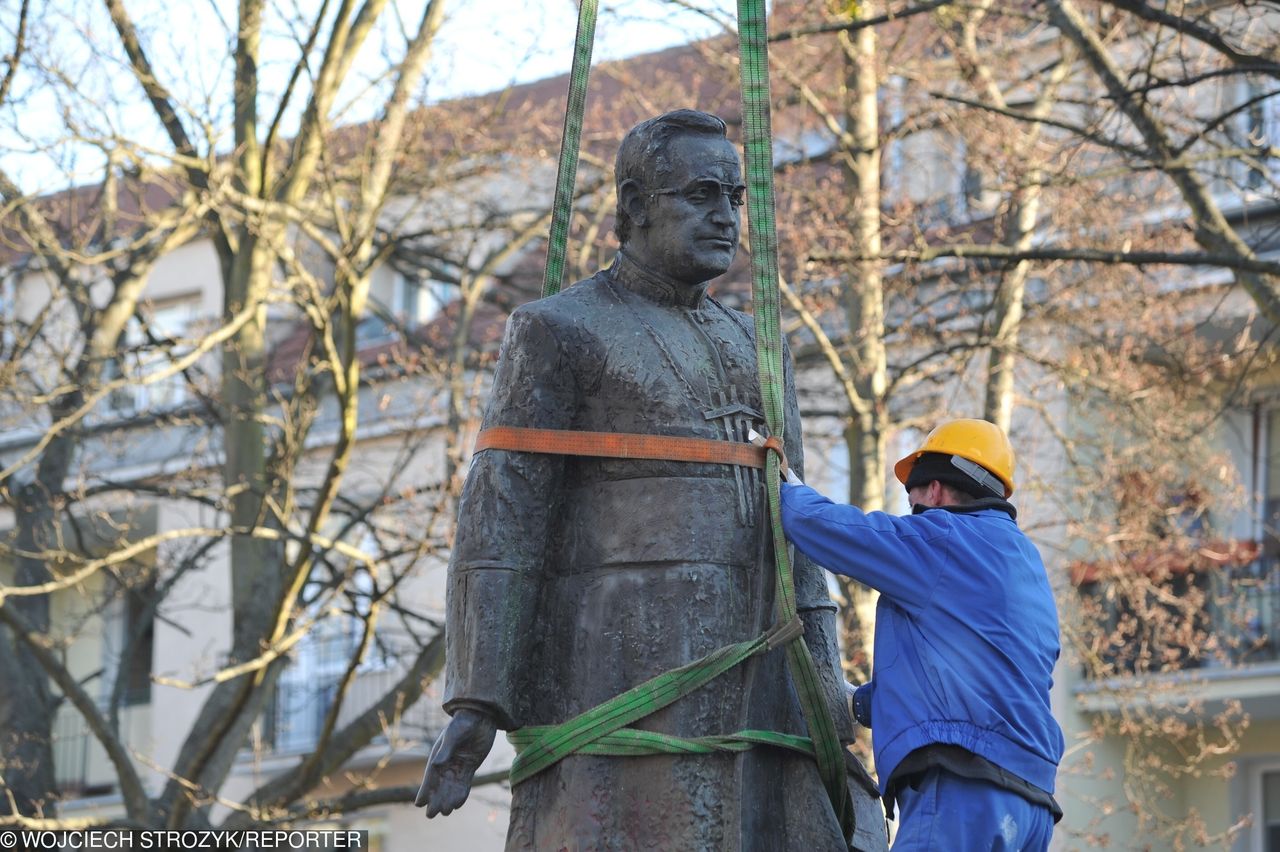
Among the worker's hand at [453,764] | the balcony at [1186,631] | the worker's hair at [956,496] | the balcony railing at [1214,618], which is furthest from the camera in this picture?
the balcony railing at [1214,618]

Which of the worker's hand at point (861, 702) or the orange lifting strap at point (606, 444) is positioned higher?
the orange lifting strap at point (606, 444)

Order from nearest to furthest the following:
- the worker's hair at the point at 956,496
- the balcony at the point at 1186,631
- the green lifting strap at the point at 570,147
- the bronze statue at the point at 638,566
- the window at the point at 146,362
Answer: the bronze statue at the point at 638,566
the worker's hair at the point at 956,496
the green lifting strap at the point at 570,147
the window at the point at 146,362
the balcony at the point at 1186,631

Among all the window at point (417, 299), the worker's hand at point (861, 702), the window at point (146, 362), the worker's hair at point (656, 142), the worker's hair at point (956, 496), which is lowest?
the worker's hand at point (861, 702)

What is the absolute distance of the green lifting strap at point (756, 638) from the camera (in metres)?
5.30

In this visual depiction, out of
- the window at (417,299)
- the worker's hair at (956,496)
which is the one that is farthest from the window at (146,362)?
the worker's hair at (956,496)

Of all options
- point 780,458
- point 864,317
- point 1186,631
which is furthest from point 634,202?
point 1186,631

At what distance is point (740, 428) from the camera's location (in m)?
5.60

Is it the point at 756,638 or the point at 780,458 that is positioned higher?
the point at 780,458

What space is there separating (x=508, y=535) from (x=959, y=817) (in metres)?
1.22

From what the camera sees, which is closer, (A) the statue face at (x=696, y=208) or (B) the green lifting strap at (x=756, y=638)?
(B) the green lifting strap at (x=756, y=638)

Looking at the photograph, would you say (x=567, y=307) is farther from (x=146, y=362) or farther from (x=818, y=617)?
(x=146, y=362)

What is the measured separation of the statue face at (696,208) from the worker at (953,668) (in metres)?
0.59

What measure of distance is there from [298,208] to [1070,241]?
564cm

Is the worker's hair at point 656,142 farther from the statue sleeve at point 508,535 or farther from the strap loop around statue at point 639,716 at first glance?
the strap loop around statue at point 639,716
